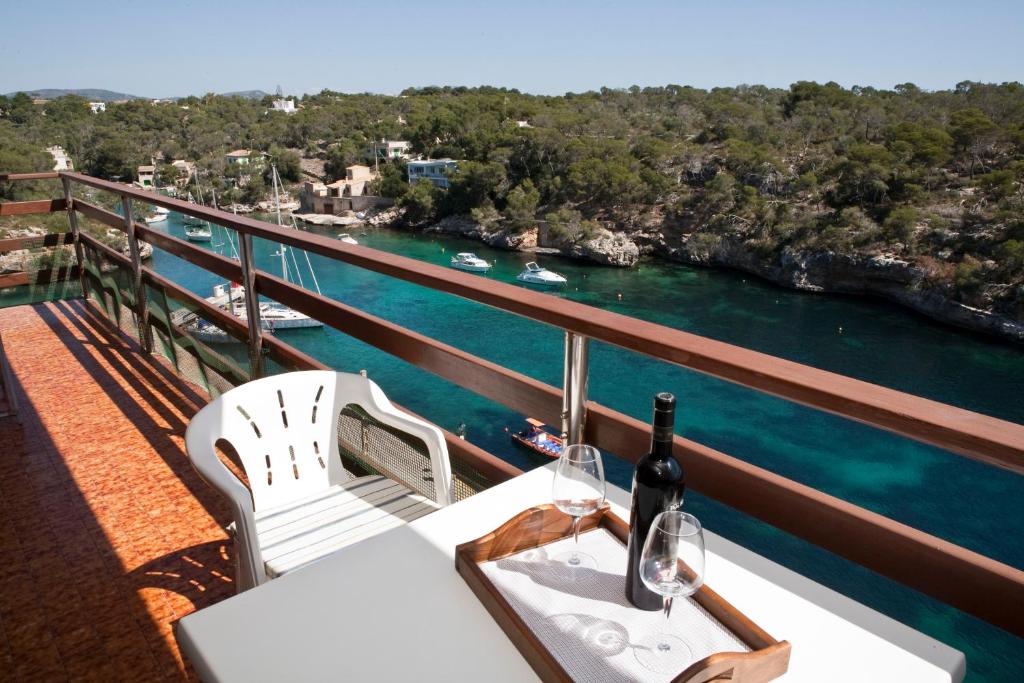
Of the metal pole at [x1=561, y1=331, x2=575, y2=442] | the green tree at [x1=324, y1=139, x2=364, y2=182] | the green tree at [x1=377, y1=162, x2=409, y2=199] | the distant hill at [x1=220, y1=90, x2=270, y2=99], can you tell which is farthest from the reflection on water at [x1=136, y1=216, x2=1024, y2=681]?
the distant hill at [x1=220, y1=90, x2=270, y2=99]

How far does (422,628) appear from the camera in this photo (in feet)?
2.73

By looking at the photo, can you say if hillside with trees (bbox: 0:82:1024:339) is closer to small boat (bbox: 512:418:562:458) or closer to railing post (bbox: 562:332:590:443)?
small boat (bbox: 512:418:562:458)

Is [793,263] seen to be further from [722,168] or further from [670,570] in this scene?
[670,570]

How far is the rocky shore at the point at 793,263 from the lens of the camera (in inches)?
979

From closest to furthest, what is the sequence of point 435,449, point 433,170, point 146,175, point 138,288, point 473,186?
point 435,449, point 138,288, point 473,186, point 146,175, point 433,170

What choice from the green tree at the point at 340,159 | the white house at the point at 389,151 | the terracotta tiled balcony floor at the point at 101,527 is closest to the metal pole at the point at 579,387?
the terracotta tiled balcony floor at the point at 101,527

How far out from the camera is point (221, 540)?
2.18m

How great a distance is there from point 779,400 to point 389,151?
39262 mm

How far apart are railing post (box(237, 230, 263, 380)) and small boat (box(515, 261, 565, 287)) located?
26.8 meters

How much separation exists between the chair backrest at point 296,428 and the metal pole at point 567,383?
0.32 m

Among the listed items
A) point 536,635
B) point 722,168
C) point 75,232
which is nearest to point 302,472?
point 536,635

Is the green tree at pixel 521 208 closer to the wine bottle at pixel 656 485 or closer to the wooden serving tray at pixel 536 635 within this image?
the wooden serving tray at pixel 536 635

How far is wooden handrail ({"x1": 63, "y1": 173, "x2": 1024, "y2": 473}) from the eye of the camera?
0.79 metres

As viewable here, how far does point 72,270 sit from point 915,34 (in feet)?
187
